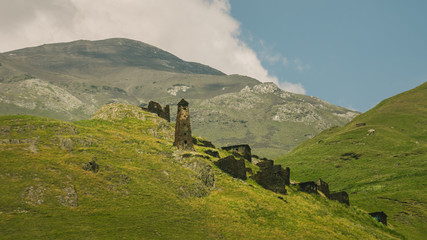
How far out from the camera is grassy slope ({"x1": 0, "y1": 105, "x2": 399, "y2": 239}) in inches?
1690

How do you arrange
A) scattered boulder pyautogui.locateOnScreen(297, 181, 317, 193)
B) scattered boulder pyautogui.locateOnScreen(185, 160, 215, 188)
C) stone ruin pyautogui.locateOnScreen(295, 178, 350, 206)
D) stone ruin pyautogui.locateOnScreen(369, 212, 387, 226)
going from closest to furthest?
scattered boulder pyautogui.locateOnScreen(185, 160, 215, 188) → stone ruin pyautogui.locateOnScreen(369, 212, 387, 226) → scattered boulder pyautogui.locateOnScreen(297, 181, 317, 193) → stone ruin pyautogui.locateOnScreen(295, 178, 350, 206)

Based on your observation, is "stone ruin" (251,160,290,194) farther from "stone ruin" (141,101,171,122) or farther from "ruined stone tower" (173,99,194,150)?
"stone ruin" (141,101,171,122)

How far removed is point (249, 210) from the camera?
199ft

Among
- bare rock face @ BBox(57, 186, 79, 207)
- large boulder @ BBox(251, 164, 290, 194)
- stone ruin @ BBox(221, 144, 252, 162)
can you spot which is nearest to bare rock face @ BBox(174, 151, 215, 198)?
large boulder @ BBox(251, 164, 290, 194)

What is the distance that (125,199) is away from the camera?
171 feet

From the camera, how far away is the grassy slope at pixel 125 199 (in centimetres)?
4294

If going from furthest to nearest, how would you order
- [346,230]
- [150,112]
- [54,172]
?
[150,112]
[346,230]
[54,172]

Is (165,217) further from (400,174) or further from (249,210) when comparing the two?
(400,174)

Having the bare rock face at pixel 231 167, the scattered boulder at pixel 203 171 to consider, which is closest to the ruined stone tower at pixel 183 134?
the bare rock face at pixel 231 167

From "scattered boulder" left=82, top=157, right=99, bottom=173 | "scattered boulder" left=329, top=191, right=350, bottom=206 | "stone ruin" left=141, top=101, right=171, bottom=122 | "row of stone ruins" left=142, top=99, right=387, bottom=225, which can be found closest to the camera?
"scattered boulder" left=82, top=157, right=99, bottom=173

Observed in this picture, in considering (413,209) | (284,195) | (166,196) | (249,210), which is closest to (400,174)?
(413,209)

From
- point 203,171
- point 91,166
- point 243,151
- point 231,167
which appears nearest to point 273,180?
point 231,167

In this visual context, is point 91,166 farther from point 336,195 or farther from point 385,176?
point 385,176

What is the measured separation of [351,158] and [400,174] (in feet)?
153
